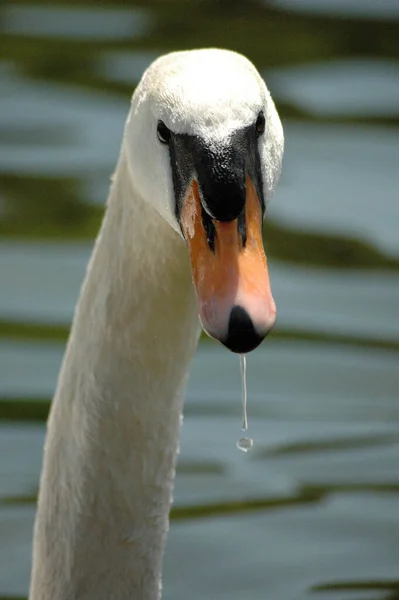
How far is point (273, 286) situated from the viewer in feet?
17.3

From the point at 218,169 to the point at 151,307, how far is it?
467 mm

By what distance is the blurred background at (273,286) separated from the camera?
4.22 meters

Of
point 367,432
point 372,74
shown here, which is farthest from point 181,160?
point 372,74

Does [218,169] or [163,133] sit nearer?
[218,169]

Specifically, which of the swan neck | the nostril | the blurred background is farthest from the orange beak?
the blurred background

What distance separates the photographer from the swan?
2584mm

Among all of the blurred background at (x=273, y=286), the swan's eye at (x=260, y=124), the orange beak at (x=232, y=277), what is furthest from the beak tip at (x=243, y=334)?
the blurred background at (x=273, y=286)

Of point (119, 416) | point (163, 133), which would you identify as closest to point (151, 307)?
point (119, 416)

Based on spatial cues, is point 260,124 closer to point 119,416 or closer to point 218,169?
point 218,169

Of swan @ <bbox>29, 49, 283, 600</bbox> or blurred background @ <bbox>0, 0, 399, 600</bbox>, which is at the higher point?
blurred background @ <bbox>0, 0, 399, 600</bbox>

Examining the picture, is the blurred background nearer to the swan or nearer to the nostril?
the swan

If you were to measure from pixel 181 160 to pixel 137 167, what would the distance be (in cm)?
16

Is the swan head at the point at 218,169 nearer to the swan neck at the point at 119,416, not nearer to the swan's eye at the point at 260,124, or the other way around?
the swan's eye at the point at 260,124

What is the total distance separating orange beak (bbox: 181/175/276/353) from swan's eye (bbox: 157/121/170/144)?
0.10 meters
